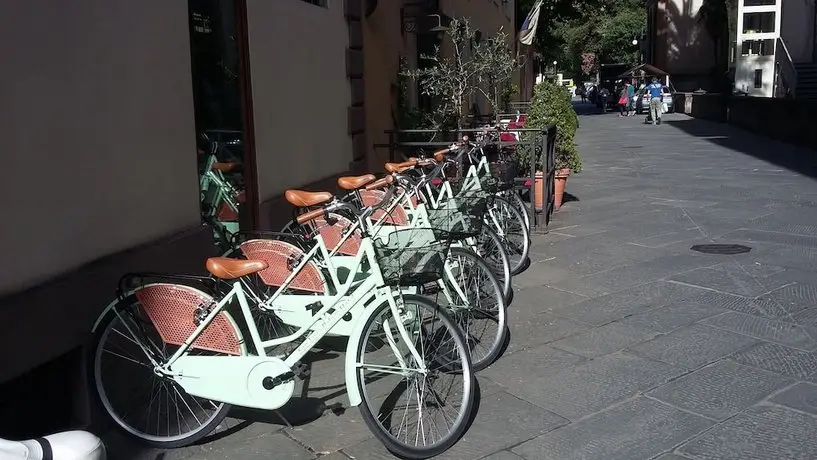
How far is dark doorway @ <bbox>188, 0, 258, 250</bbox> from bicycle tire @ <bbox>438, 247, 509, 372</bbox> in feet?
6.40

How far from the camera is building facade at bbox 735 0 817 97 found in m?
33.0

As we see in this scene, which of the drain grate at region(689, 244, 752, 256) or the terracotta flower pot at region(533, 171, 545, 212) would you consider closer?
the drain grate at region(689, 244, 752, 256)

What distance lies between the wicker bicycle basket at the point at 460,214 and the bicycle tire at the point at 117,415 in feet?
5.47

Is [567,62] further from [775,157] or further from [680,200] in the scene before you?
[680,200]

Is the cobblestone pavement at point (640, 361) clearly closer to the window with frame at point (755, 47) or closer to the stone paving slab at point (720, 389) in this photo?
the stone paving slab at point (720, 389)

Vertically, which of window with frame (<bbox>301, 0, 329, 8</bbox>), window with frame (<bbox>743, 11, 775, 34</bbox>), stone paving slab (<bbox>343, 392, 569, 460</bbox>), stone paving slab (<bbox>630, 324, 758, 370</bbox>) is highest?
window with frame (<bbox>743, 11, 775, 34</bbox>)

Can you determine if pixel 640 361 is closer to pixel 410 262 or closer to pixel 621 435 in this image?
pixel 621 435

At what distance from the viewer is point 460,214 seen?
206 inches

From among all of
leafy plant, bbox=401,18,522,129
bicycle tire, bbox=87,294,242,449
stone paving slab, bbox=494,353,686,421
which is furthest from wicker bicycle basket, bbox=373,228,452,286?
leafy plant, bbox=401,18,522,129

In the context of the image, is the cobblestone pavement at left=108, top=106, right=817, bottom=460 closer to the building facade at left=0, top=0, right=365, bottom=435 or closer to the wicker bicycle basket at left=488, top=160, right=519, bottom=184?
the building facade at left=0, top=0, right=365, bottom=435

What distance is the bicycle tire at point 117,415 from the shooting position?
3.94 meters

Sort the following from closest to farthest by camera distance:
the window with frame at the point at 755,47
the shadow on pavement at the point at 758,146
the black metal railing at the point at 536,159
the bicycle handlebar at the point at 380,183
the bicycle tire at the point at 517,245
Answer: the bicycle handlebar at the point at 380,183, the bicycle tire at the point at 517,245, the black metal railing at the point at 536,159, the shadow on pavement at the point at 758,146, the window with frame at the point at 755,47

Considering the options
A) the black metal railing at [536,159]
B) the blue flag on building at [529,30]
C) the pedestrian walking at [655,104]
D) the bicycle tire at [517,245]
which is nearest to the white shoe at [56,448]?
the bicycle tire at [517,245]

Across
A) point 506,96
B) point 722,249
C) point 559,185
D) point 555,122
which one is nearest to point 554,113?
point 555,122
